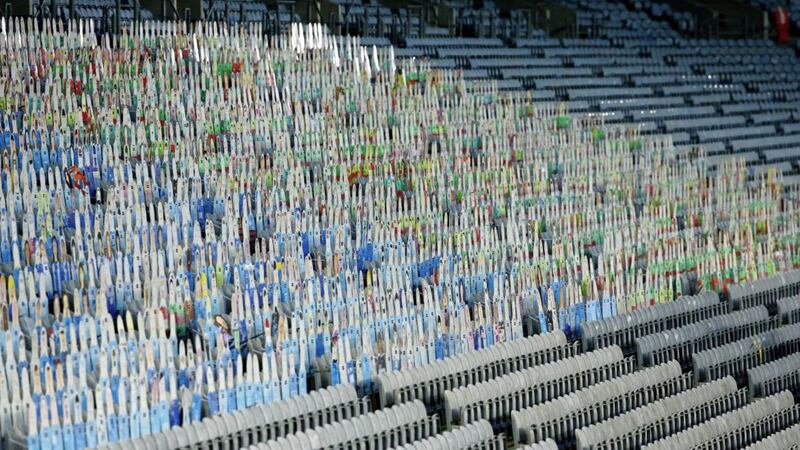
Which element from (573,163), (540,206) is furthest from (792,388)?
(573,163)

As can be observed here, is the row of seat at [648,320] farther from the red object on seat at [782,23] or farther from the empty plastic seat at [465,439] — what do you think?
the red object on seat at [782,23]

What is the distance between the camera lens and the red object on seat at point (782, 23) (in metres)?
27.8

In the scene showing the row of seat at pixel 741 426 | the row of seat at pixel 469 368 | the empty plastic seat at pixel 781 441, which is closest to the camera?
the row of seat at pixel 469 368

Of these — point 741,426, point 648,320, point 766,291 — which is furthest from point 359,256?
point 766,291

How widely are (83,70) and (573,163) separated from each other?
5845 mm

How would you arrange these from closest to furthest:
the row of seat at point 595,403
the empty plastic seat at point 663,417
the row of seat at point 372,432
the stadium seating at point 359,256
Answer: the row of seat at point 372,432, the stadium seating at point 359,256, the row of seat at point 595,403, the empty plastic seat at point 663,417

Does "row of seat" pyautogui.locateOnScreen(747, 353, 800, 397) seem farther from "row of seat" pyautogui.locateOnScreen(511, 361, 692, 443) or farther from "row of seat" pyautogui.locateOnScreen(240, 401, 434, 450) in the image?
"row of seat" pyautogui.locateOnScreen(240, 401, 434, 450)

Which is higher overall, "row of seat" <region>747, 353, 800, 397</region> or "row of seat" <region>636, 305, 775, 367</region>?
"row of seat" <region>636, 305, 775, 367</region>

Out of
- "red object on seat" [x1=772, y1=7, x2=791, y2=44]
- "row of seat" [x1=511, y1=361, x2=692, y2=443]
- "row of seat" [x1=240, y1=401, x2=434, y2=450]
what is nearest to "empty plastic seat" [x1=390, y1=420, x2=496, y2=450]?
"row of seat" [x1=240, y1=401, x2=434, y2=450]

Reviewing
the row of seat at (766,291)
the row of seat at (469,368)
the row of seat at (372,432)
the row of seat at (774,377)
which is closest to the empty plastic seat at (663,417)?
the row of seat at (774,377)

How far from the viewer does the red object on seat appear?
27.8 meters

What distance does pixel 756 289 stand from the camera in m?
14.2

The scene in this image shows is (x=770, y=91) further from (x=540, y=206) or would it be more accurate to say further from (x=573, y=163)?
(x=540, y=206)

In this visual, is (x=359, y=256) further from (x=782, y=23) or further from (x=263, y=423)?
(x=782, y=23)
